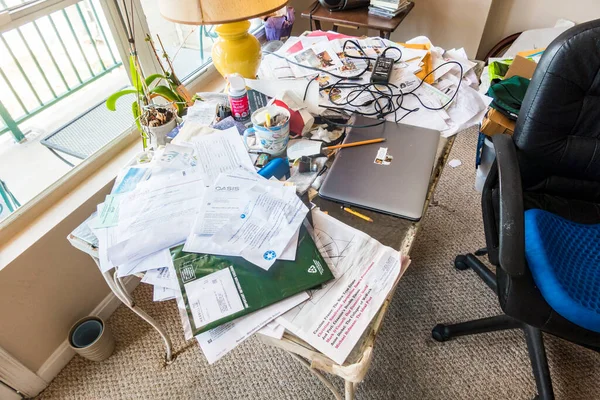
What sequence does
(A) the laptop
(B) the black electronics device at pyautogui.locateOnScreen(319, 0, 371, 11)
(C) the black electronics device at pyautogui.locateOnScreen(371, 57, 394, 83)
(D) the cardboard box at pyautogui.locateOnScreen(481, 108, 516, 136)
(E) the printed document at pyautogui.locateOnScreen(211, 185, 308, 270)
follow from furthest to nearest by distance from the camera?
(B) the black electronics device at pyautogui.locateOnScreen(319, 0, 371, 11) → (D) the cardboard box at pyautogui.locateOnScreen(481, 108, 516, 136) → (C) the black electronics device at pyautogui.locateOnScreen(371, 57, 394, 83) → (A) the laptop → (E) the printed document at pyautogui.locateOnScreen(211, 185, 308, 270)

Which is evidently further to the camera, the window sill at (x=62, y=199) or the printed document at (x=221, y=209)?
the window sill at (x=62, y=199)

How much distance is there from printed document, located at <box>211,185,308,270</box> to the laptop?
0.32 ft

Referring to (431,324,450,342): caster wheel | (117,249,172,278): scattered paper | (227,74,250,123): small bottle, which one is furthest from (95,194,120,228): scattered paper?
(431,324,450,342): caster wheel

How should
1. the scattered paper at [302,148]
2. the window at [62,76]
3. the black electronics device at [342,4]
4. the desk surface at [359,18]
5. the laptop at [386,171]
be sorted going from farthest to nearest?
the black electronics device at [342,4] → the desk surface at [359,18] → the window at [62,76] → the scattered paper at [302,148] → the laptop at [386,171]

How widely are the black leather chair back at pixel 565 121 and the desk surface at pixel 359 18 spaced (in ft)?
3.54

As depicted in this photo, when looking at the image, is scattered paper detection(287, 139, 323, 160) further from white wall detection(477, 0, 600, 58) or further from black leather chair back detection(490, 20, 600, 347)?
white wall detection(477, 0, 600, 58)

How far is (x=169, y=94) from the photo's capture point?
1.18 m

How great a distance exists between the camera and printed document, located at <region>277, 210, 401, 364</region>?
0.60 m

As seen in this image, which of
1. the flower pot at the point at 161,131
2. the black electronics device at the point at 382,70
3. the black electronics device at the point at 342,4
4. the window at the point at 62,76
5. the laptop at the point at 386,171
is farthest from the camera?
the black electronics device at the point at 342,4

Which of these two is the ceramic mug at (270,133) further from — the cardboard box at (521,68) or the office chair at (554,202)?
the cardboard box at (521,68)

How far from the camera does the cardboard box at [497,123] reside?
55.7 inches

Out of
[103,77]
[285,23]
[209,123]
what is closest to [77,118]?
[103,77]

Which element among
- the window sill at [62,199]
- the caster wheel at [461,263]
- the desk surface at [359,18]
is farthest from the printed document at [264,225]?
the desk surface at [359,18]

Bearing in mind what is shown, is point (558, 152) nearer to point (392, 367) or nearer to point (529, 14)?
point (392, 367)
